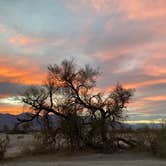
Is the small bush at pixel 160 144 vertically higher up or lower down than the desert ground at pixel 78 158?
higher up

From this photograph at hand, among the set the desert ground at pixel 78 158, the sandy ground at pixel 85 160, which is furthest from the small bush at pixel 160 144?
the sandy ground at pixel 85 160

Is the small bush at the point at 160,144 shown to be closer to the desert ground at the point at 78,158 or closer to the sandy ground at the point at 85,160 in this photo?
the desert ground at the point at 78,158

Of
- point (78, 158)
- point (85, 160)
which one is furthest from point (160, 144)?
point (78, 158)

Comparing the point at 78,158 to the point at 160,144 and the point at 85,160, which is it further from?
the point at 160,144

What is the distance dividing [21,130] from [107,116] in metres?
5.78

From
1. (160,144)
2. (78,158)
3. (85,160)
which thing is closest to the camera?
(85,160)

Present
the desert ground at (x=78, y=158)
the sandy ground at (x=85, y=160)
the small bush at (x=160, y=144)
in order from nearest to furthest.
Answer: the sandy ground at (x=85, y=160) → the desert ground at (x=78, y=158) → the small bush at (x=160, y=144)

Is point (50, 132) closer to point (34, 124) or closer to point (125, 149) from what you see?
point (34, 124)

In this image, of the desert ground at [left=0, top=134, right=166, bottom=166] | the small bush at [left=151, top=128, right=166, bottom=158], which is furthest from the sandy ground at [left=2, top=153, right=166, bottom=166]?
the small bush at [left=151, top=128, right=166, bottom=158]

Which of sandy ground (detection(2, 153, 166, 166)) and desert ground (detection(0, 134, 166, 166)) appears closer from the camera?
sandy ground (detection(2, 153, 166, 166))

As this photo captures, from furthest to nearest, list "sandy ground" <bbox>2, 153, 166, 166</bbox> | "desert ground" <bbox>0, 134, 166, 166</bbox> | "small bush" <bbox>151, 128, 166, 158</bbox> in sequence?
"small bush" <bbox>151, 128, 166, 158</bbox> → "desert ground" <bbox>0, 134, 166, 166</bbox> → "sandy ground" <bbox>2, 153, 166, 166</bbox>

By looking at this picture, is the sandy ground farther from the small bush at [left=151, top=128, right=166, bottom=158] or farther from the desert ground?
the small bush at [left=151, top=128, right=166, bottom=158]

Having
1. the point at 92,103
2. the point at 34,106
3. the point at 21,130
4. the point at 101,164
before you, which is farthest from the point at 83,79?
the point at 101,164

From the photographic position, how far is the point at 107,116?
29.4 m
